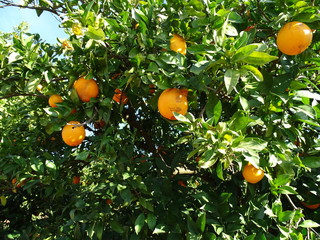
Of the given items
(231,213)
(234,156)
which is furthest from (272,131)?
(231,213)

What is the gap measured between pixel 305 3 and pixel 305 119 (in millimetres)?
489

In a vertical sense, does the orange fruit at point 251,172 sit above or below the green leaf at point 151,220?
above

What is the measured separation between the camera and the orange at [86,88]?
1.45 metres

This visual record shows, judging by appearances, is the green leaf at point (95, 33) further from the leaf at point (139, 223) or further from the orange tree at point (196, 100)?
the leaf at point (139, 223)

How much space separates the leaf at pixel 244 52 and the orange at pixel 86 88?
71 centimetres

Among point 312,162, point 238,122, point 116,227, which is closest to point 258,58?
point 238,122

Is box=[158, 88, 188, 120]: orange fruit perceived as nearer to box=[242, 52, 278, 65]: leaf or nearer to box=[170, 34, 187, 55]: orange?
box=[170, 34, 187, 55]: orange

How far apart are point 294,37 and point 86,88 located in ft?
3.08

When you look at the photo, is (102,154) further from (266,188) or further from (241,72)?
(266,188)

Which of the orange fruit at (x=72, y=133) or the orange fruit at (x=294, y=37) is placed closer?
the orange fruit at (x=294, y=37)

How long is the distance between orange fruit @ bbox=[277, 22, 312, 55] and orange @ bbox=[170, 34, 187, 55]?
42 centimetres

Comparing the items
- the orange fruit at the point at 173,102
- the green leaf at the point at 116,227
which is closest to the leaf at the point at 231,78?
the orange fruit at the point at 173,102

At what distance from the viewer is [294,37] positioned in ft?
4.02

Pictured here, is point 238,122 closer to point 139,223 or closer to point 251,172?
point 251,172
